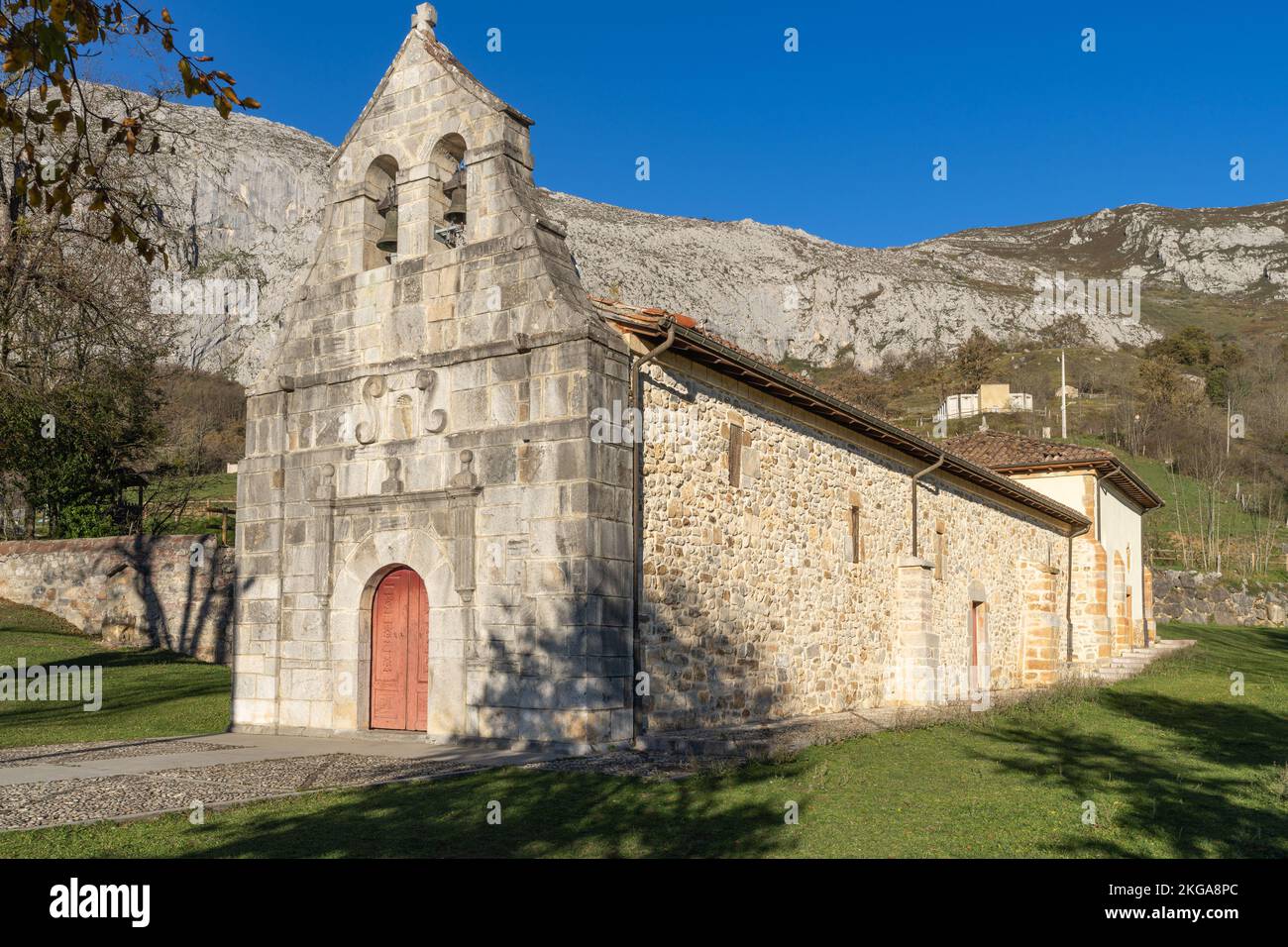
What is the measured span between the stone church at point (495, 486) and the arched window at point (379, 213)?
39mm

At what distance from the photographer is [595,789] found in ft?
27.0

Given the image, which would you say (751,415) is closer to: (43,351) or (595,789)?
(595,789)

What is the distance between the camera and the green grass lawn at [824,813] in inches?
249

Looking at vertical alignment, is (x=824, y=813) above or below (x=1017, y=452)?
below

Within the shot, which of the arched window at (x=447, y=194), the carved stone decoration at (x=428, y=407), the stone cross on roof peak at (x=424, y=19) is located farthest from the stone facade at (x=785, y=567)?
the stone cross on roof peak at (x=424, y=19)

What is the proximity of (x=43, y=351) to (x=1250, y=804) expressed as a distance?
20.3 m

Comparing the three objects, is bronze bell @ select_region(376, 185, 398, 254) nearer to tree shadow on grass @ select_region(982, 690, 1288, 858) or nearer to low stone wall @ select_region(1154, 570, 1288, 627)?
tree shadow on grass @ select_region(982, 690, 1288, 858)

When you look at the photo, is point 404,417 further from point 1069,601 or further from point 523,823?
point 1069,601

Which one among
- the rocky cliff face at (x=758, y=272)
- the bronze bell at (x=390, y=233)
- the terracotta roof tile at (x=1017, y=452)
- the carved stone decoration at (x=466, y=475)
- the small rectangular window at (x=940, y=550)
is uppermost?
the rocky cliff face at (x=758, y=272)

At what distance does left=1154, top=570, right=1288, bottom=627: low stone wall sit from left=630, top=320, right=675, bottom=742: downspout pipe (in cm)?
3928

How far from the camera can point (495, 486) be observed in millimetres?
11289

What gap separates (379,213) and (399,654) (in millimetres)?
5996

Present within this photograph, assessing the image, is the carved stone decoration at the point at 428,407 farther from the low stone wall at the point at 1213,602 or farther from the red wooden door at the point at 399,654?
the low stone wall at the point at 1213,602

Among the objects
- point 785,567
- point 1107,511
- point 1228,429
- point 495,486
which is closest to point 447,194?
point 495,486
